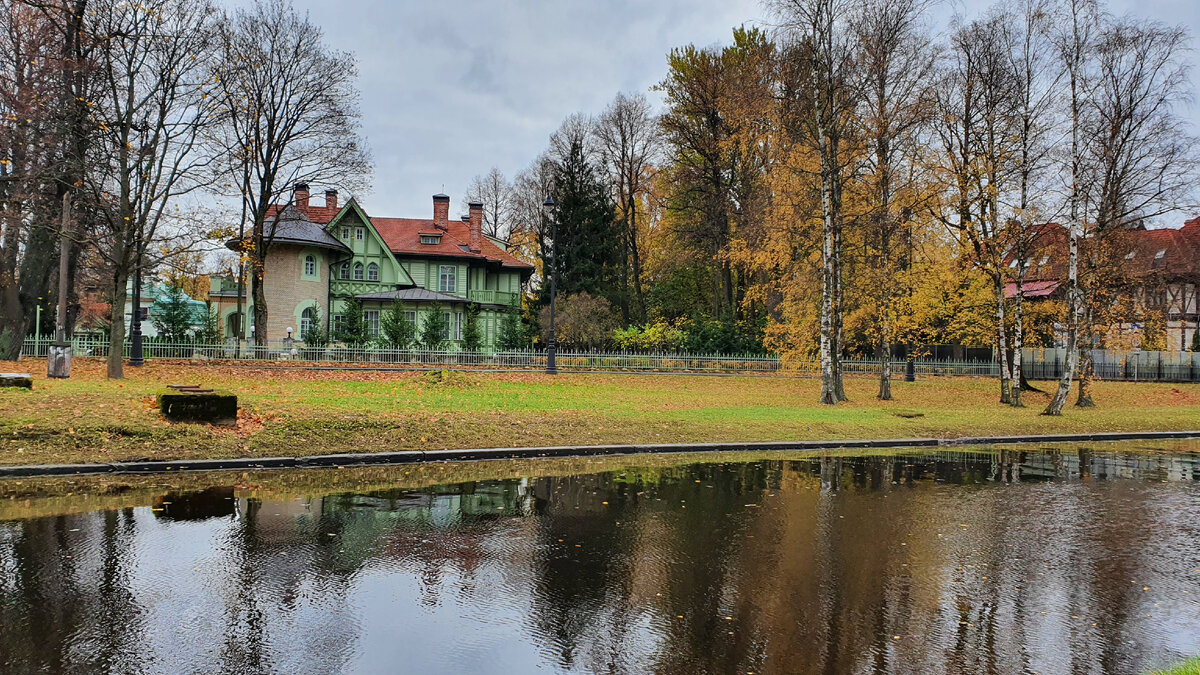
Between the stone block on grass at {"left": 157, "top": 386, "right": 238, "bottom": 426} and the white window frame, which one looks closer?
the stone block on grass at {"left": 157, "top": 386, "right": 238, "bottom": 426}

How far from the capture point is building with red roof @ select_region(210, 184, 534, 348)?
42.4 metres

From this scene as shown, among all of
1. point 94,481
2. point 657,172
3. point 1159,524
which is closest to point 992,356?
point 657,172

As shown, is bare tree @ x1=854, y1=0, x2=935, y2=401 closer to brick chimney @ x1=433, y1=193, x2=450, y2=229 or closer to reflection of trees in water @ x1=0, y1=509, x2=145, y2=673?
reflection of trees in water @ x1=0, y1=509, x2=145, y2=673

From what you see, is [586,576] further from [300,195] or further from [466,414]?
[300,195]

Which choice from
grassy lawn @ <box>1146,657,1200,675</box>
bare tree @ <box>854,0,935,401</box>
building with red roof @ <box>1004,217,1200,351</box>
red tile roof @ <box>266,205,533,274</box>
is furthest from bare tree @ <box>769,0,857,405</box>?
red tile roof @ <box>266,205,533,274</box>

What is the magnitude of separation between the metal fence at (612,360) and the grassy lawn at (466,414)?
8.88 feet

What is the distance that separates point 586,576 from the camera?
6.55m

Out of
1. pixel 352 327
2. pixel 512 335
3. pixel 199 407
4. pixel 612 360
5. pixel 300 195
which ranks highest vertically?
pixel 300 195

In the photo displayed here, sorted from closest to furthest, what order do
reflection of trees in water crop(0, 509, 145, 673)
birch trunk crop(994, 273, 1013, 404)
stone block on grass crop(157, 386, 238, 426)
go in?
reflection of trees in water crop(0, 509, 145, 673)
stone block on grass crop(157, 386, 238, 426)
birch trunk crop(994, 273, 1013, 404)

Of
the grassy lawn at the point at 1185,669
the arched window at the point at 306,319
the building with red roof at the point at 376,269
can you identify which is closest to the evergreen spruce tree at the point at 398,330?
the building with red roof at the point at 376,269

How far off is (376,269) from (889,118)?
3179 centimetres

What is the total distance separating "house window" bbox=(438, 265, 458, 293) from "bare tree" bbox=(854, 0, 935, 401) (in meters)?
28.2

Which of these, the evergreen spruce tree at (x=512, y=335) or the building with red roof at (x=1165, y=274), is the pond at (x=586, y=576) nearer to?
the building with red roof at (x=1165, y=274)

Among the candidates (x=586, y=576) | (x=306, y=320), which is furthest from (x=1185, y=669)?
(x=306, y=320)
